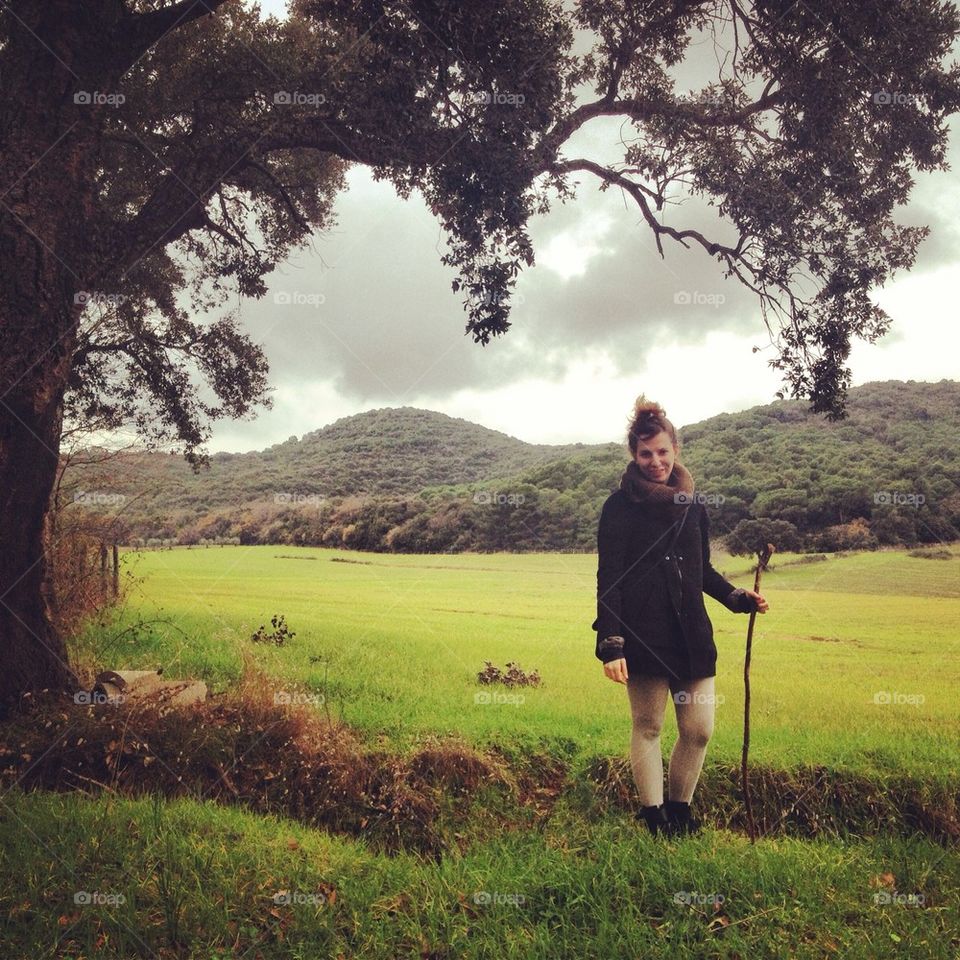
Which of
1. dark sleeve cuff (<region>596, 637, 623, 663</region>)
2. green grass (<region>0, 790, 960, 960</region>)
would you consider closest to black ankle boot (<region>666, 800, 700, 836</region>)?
green grass (<region>0, 790, 960, 960</region>)

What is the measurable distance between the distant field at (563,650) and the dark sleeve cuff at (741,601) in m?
1.45

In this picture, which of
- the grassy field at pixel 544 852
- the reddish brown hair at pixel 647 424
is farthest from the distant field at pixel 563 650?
the reddish brown hair at pixel 647 424

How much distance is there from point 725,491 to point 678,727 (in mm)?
5162

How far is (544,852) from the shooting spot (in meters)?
4.90

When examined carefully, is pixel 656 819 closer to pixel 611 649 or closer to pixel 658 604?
pixel 611 649

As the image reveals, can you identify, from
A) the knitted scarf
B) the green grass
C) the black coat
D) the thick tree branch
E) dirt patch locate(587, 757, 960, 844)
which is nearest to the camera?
the green grass

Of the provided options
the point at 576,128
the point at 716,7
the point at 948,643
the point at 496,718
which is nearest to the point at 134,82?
the point at 576,128

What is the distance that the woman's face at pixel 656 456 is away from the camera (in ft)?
15.8

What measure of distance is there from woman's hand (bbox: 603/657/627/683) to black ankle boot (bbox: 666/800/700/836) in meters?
1.25

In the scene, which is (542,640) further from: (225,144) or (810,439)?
(225,144)

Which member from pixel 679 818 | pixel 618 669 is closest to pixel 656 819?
pixel 679 818

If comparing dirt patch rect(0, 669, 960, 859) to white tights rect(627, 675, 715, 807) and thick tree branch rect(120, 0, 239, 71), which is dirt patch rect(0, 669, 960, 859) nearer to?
white tights rect(627, 675, 715, 807)

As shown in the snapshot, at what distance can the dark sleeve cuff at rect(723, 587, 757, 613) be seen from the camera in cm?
468

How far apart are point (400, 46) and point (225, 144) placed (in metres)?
2.45
